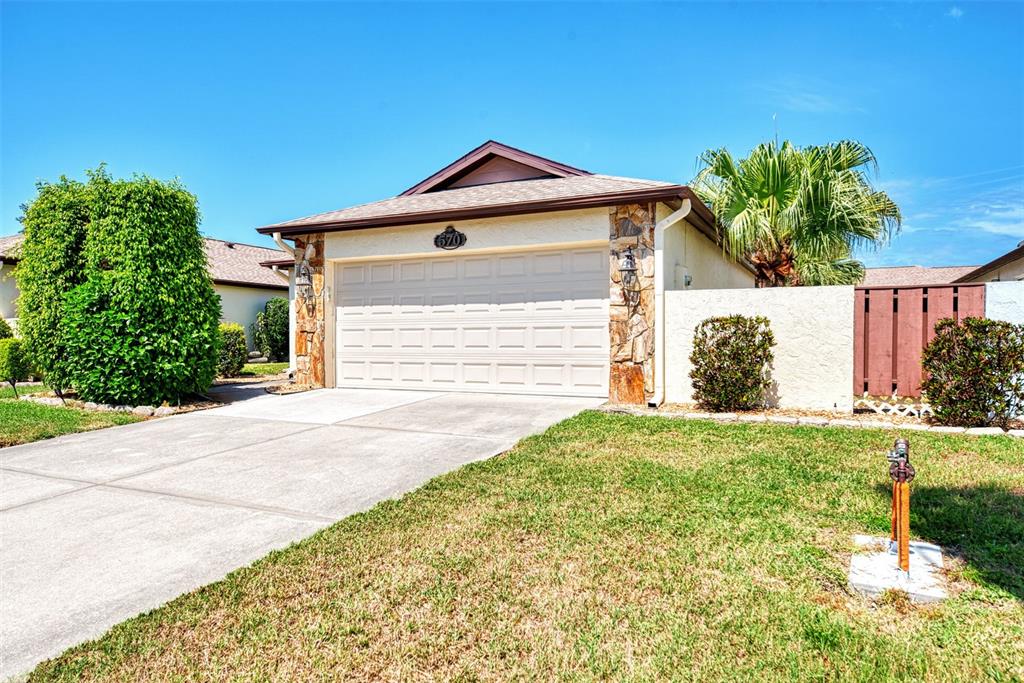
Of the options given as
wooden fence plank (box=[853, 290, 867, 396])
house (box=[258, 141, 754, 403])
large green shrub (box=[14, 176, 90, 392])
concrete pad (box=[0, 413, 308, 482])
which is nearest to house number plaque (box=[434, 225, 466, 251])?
house (box=[258, 141, 754, 403])

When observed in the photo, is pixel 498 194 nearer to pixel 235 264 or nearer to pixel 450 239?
pixel 450 239

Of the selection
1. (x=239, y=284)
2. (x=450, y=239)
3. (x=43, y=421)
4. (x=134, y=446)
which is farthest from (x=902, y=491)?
(x=239, y=284)

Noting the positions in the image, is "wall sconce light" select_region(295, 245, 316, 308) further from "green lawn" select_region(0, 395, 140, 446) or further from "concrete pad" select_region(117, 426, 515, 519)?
"concrete pad" select_region(117, 426, 515, 519)

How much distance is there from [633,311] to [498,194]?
352 centimetres

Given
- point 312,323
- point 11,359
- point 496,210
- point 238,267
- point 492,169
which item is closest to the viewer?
point 496,210

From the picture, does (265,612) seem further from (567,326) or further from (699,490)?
(567,326)

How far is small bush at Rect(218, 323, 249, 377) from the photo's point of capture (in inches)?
581

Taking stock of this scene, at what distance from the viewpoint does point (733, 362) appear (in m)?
8.02

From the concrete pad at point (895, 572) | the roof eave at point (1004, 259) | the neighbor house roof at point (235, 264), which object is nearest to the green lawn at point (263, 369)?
the neighbor house roof at point (235, 264)

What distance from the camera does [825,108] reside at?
45.7ft

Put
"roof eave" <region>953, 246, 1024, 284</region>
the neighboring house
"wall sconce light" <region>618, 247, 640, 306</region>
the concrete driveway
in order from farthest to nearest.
→ the neighboring house, "roof eave" <region>953, 246, 1024, 284</region>, "wall sconce light" <region>618, 247, 640, 306</region>, the concrete driveway

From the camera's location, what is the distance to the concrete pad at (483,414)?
23.5 feet

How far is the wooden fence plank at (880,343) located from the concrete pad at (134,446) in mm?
7764

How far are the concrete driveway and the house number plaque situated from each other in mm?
2930
